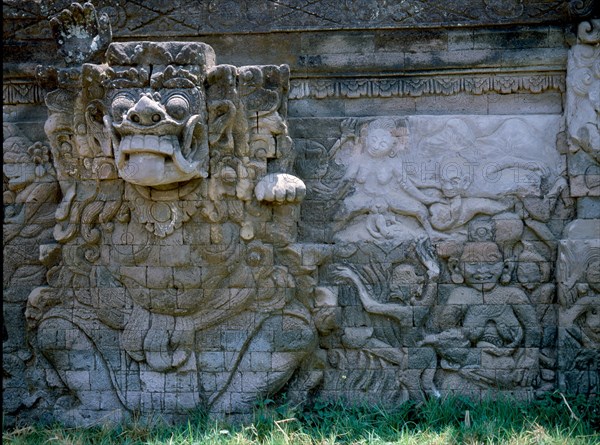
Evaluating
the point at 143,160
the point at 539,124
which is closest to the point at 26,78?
the point at 143,160

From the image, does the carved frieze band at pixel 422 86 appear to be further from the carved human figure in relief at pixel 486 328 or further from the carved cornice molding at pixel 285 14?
the carved human figure in relief at pixel 486 328

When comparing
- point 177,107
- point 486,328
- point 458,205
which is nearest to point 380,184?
point 458,205

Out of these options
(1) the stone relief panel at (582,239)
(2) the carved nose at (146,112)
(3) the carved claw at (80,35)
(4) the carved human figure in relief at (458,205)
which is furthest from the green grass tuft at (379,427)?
(3) the carved claw at (80,35)

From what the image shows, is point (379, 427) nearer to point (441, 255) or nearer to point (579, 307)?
point (441, 255)

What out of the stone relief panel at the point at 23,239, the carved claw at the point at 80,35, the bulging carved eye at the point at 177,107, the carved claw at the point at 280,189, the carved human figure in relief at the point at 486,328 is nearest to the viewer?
the bulging carved eye at the point at 177,107

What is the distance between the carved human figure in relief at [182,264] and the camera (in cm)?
597

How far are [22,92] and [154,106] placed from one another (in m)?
1.63

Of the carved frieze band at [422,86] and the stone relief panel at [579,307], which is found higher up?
the carved frieze band at [422,86]

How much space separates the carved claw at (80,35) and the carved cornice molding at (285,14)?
21.8 inches

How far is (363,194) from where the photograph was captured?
6.34 meters

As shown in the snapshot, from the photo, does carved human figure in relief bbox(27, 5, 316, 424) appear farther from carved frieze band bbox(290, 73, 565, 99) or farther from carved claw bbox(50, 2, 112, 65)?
carved frieze band bbox(290, 73, 565, 99)

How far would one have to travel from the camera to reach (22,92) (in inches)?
259

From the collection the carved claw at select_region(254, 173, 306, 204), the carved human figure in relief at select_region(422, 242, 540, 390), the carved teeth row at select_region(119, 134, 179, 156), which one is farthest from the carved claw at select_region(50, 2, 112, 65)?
the carved human figure in relief at select_region(422, 242, 540, 390)

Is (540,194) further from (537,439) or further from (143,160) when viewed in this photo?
(143,160)
